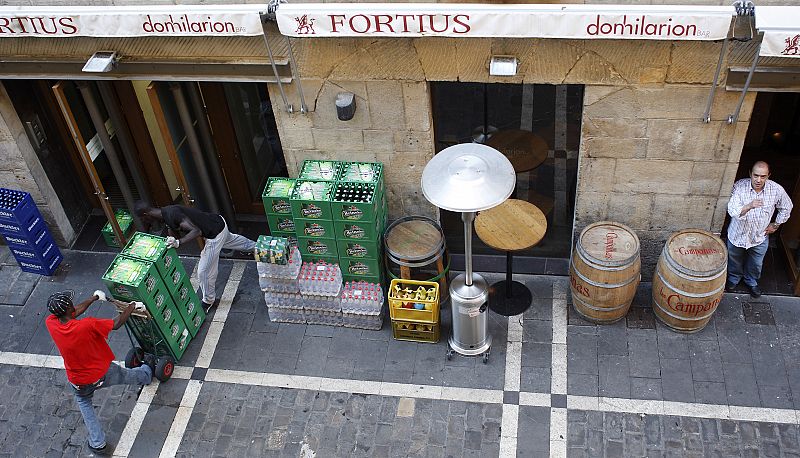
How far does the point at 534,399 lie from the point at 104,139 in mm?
5927

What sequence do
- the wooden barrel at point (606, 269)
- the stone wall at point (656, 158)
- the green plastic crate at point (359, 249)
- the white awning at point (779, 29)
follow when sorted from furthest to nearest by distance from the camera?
the green plastic crate at point (359, 249) → the wooden barrel at point (606, 269) → the stone wall at point (656, 158) → the white awning at point (779, 29)

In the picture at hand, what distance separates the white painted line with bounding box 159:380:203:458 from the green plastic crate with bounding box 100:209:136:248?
2.73 metres

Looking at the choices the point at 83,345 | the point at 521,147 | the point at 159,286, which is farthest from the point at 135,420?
the point at 521,147

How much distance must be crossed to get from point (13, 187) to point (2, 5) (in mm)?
2868

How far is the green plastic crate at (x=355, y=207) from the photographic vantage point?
8203 mm

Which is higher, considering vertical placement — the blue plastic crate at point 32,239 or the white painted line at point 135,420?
the blue plastic crate at point 32,239

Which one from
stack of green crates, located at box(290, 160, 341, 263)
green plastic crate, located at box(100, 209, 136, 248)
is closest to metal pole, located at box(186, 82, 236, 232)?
green plastic crate, located at box(100, 209, 136, 248)

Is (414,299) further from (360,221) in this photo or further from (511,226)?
(511,226)

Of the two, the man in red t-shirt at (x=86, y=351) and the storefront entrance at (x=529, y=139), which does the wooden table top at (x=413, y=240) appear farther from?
the man in red t-shirt at (x=86, y=351)

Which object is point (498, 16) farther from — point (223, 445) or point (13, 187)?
point (13, 187)

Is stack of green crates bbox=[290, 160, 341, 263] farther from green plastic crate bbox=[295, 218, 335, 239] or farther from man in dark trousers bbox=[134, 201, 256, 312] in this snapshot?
man in dark trousers bbox=[134, 201, 256, 312]

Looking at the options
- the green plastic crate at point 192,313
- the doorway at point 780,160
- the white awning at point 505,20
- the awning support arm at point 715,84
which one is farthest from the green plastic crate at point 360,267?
the doorway at point 780,160

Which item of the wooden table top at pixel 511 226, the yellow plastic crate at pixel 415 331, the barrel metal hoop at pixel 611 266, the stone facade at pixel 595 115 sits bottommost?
the yellow plastic crate at pixel 415 331

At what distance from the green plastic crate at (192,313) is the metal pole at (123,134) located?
1.90m
